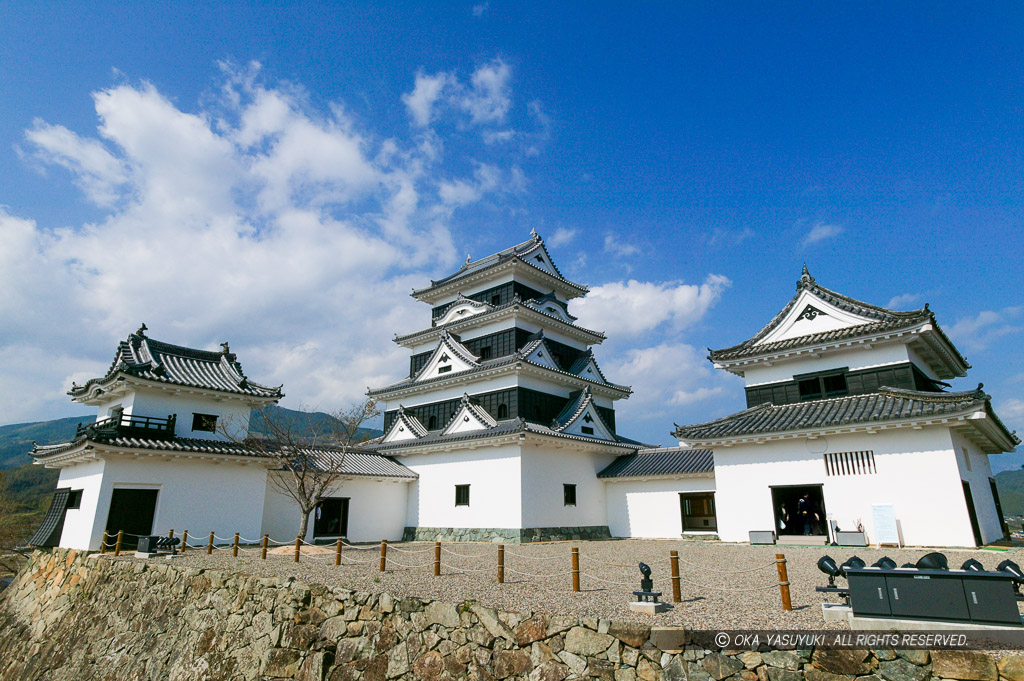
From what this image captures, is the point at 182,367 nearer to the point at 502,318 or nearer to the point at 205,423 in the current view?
the point at 205,423

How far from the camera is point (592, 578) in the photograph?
11.3m

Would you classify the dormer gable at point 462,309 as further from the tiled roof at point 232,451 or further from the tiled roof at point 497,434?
the tiled roof at point 232,451

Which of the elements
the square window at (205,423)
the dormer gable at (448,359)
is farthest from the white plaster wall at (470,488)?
the square window at (205,423)

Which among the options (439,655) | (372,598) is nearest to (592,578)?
(439,655)

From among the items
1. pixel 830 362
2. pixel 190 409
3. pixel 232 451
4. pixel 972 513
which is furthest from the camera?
pixel 190 409

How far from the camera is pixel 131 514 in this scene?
18.5 m

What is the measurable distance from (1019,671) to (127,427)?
23.4 meters

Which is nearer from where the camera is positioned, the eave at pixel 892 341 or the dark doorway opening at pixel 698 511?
the eave at pixel 892 341

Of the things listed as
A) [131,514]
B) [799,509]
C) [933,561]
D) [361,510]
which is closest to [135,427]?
[131,514]

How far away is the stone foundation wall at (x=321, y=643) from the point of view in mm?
6445

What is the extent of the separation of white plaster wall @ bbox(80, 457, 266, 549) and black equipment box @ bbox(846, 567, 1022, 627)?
20.5 metres

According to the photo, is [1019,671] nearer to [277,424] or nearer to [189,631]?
[189,631]

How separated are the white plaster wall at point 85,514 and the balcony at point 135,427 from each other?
1135 millimetres

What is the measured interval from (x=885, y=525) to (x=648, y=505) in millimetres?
9640
